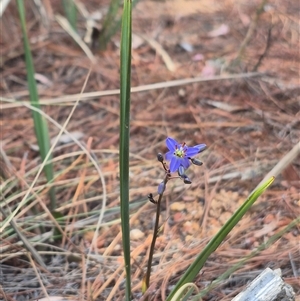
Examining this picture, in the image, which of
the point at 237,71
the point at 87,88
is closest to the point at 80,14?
the point at 87,88

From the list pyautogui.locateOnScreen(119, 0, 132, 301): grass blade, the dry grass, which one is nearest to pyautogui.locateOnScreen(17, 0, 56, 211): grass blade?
the dry grass

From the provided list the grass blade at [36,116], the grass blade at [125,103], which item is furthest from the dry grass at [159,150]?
the grass blade at [125,103]

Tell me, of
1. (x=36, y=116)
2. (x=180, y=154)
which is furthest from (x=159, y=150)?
(x=180, y=154)

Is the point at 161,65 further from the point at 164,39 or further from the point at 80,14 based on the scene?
the point at 80,14

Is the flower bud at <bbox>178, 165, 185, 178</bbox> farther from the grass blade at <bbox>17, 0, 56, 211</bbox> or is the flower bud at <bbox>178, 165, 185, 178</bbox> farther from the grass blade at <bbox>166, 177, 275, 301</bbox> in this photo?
the grass blade at <bbox>17, 0, 56, 211</bbox>

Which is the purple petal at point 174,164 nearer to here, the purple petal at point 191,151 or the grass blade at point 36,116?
the purple petal at point 191,151

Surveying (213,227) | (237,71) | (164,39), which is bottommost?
(213,227)

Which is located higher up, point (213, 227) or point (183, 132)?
point (183, 132)
